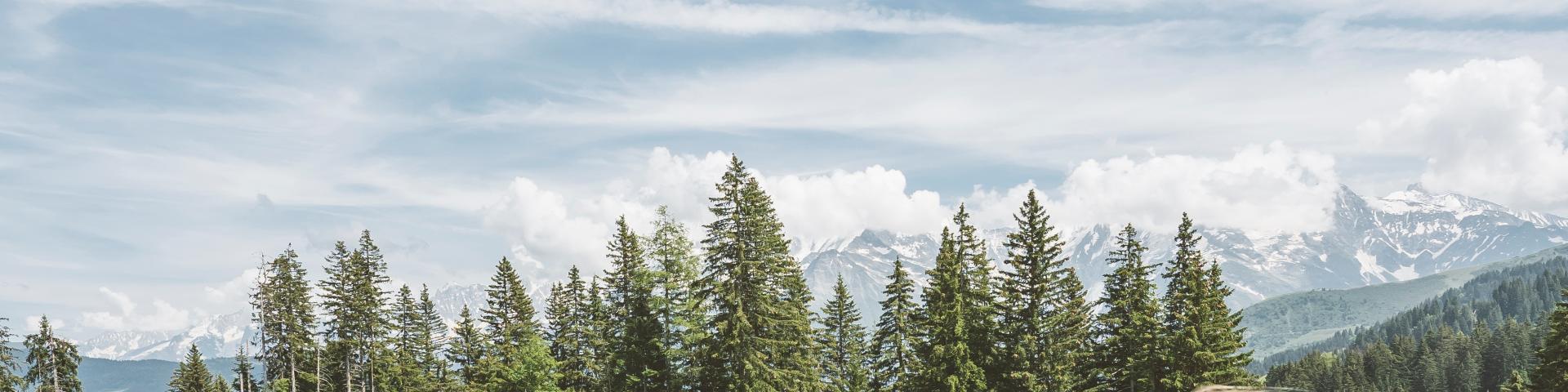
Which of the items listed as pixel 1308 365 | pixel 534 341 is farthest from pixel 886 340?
pixel 1308 365

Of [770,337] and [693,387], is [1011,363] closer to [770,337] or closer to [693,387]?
[770,337]

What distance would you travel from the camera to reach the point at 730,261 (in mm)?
48875

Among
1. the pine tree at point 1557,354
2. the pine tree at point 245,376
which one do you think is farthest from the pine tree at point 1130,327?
the pine tree at point 245,376

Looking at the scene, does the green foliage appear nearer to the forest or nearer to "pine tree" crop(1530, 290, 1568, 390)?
the forest

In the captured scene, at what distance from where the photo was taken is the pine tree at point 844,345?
2660 inches

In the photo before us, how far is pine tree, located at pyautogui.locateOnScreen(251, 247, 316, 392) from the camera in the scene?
211ft

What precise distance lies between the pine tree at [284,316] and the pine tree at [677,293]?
87.5ft

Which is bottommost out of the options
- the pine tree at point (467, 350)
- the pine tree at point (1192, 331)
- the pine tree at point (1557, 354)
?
the pine tree at point (1557, 354)

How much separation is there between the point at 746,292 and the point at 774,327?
2991 mm

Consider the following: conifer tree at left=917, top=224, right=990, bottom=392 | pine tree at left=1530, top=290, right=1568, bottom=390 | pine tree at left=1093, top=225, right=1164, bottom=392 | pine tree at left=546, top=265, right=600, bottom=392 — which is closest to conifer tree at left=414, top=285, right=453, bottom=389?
pine tree at left=546, top=265, right=600, bottom=392

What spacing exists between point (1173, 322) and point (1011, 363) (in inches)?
356

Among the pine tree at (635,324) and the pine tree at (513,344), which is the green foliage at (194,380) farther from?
the pine tree at (635,324)

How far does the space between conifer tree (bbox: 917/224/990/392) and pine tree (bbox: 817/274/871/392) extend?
13714mm

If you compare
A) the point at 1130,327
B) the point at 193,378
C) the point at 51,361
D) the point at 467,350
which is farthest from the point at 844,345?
the point at 193,378
